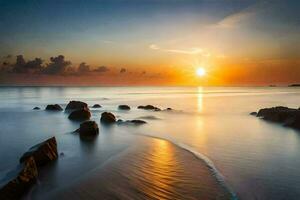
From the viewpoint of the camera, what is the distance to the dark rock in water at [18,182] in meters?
8.27

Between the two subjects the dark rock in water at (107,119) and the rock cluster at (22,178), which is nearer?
the rock cluster at (22,178)

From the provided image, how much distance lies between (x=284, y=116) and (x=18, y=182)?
26962 mm

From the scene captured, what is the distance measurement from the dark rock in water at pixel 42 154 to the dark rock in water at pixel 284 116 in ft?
68.9

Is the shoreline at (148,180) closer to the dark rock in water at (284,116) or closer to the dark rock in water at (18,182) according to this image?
the dark rock in water at (18,182)

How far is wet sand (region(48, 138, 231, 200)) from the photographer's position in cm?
887

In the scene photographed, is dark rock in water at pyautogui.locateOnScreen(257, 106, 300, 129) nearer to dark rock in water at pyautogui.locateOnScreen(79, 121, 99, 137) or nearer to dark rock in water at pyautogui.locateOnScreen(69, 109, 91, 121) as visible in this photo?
dark rock in water at pyautogui.locateOnScreen(79, 121, 99, 137)

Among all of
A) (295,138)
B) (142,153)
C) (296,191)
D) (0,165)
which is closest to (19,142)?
(0,165)

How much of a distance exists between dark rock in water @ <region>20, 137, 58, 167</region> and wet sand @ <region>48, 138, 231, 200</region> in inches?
102

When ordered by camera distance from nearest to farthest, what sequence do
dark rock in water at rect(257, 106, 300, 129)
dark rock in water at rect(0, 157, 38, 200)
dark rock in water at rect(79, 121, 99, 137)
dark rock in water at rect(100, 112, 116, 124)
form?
dark rock in water at rect(0, 157, 38, 200), dark rock in water at rect(79, 121, 99, 137), dark rock in water at rect(257, 106, 300, 129), dark rock in water at rect(100, 112, 116, 124)

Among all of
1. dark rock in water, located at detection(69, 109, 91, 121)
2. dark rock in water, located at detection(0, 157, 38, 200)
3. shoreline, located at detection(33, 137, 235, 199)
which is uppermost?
dark rock in water, located at detection(0, 157, 38, 200)

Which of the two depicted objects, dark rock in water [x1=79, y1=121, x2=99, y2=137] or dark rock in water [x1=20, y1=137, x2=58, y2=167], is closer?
dark rock in water [x1=20, y1=137, x2=58, y2=167]

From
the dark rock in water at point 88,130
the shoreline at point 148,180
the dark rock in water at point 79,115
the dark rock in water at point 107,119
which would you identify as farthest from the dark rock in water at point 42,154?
the dark rock in water at point 79,115

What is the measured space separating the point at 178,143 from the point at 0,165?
10218mm

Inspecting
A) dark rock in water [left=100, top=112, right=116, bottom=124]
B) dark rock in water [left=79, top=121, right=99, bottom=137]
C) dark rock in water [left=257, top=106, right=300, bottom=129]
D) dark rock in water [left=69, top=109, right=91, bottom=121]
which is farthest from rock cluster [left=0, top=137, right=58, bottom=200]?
dark rock in water [left=257, top=106, right=300, bottom=129]
